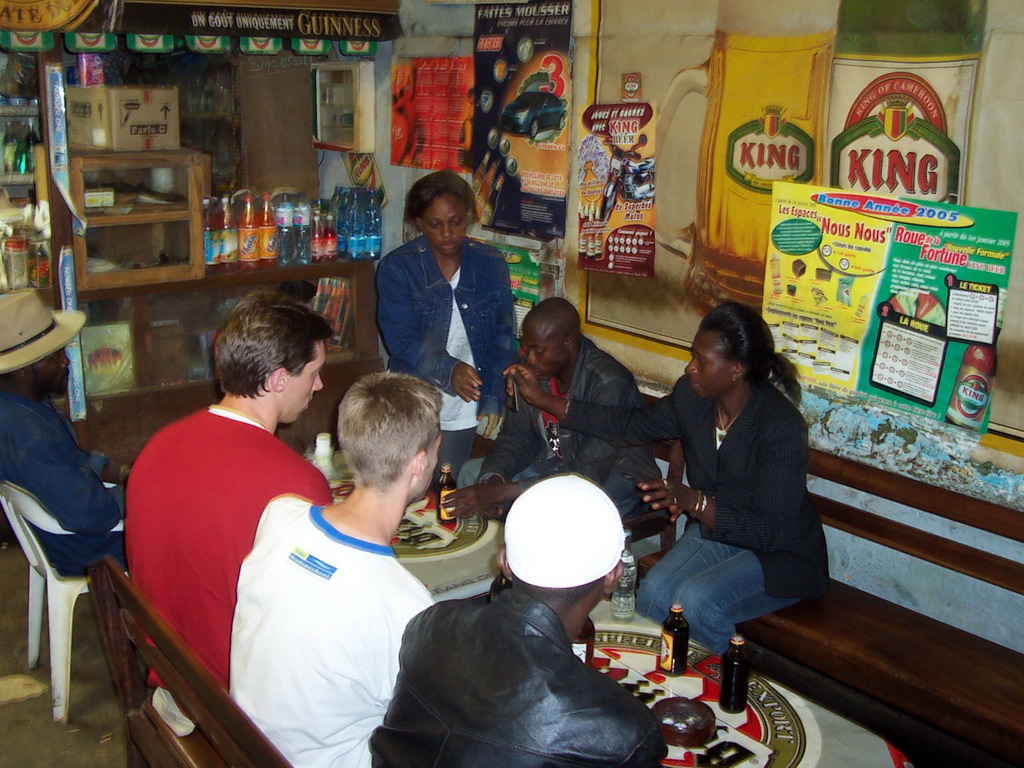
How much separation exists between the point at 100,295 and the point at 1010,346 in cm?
378

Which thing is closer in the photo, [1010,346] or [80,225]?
[1010,346]

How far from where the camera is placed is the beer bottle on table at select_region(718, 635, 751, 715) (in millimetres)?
2158

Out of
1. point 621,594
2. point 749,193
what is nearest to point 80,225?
point 749,193

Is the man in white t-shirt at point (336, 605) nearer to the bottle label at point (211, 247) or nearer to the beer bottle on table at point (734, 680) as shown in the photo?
the beer bottle on table at point (734, 680)

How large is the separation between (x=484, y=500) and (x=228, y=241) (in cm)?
246

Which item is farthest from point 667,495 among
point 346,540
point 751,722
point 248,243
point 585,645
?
point 248,243

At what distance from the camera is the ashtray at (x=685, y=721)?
6.66ft

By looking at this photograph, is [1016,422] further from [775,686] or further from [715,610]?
[775,686]

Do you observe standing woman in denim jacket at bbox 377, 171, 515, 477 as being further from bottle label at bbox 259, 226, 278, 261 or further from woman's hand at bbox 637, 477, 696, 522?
woman's hand at bbox 637, 477, 696, 522

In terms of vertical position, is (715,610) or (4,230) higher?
(4,230)

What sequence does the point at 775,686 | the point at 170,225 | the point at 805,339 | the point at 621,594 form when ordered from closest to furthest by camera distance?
the point at 775,686 → the point at 621,594 → the point at 805,339 → the point at 170,225

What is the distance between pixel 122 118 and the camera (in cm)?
473

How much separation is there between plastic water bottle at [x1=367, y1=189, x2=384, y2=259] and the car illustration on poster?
1.08 meters

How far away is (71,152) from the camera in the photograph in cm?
455
